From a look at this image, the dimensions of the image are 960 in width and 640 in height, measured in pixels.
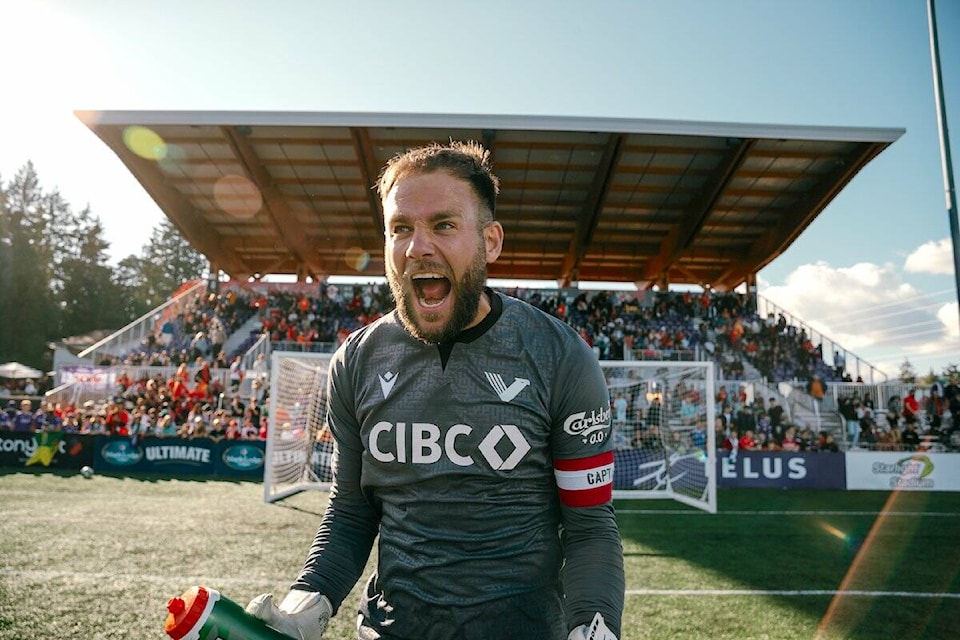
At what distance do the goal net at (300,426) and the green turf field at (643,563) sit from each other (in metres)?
0.62

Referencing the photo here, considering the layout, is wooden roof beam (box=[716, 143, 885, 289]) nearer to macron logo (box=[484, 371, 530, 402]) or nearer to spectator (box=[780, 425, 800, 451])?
spectator (box=[780, 425, 800, 451])

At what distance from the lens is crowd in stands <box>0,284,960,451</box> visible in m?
17.4

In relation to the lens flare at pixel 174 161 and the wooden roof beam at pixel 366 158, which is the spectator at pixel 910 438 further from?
the lens flare at pixel 174 161

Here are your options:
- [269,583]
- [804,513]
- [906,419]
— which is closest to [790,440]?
[906,419]

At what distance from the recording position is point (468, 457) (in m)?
1.92

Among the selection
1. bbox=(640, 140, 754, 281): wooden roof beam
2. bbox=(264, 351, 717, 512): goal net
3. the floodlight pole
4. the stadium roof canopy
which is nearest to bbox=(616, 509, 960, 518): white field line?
bbox=(264, 351, 717, 512): goal net

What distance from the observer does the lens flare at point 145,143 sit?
71.5ft

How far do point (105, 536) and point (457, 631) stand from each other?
25.2 feet

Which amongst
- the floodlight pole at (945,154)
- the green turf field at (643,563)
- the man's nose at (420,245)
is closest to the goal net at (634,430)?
the green turf field at (643,563)

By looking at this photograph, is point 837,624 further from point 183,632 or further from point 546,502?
point 183,632

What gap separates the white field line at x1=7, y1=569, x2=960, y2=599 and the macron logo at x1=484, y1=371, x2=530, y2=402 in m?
4.89

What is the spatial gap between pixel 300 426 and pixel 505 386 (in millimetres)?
11523

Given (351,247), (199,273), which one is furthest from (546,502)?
(199,273)

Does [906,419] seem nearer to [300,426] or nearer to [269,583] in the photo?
[300,426]
